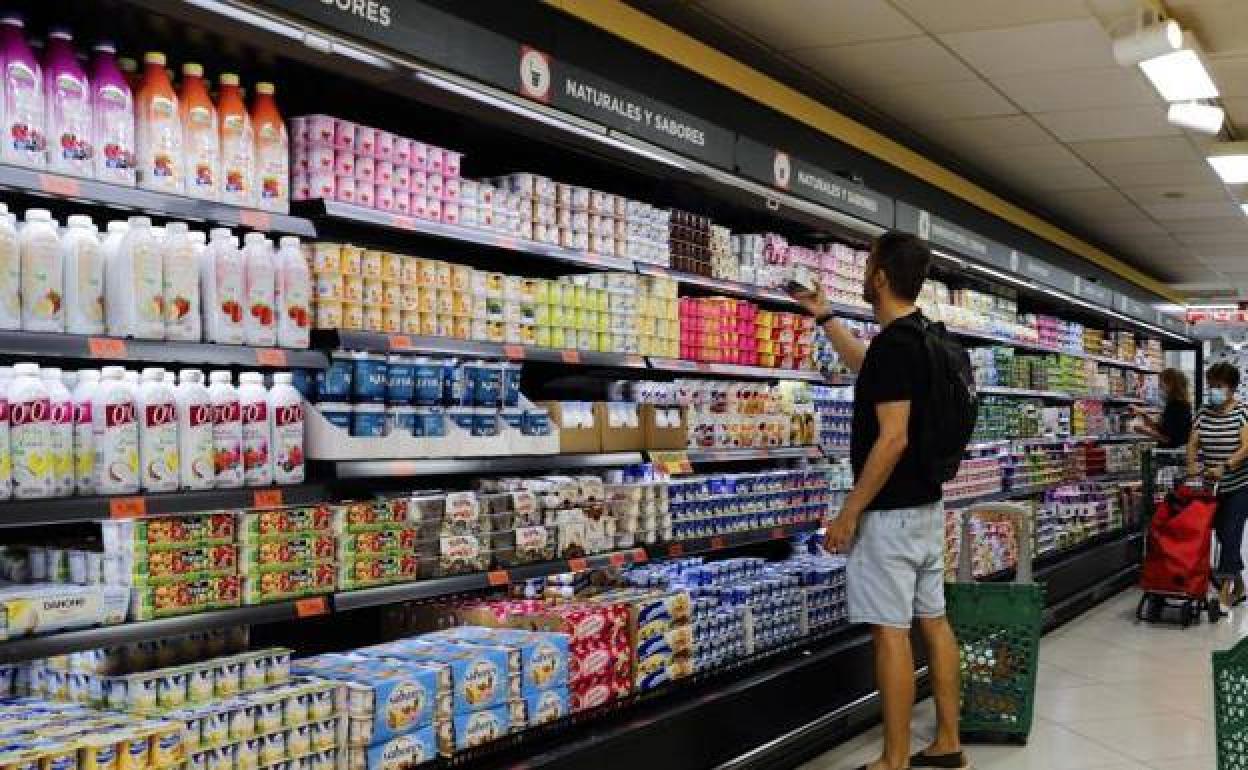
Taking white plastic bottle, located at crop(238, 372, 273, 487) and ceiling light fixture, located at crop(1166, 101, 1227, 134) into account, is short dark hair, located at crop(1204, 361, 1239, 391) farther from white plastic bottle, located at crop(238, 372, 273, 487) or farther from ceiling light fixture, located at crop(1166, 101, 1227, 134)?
white plastic bottle, located at crop(238, 372, 273, 487)

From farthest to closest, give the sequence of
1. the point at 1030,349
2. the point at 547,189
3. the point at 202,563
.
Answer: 1. the point at 1030,349
2. the point at 547,189
3. the point at 202,563

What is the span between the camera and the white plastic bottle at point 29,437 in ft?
8.38

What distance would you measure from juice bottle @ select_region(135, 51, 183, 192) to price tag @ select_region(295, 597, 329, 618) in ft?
3.40

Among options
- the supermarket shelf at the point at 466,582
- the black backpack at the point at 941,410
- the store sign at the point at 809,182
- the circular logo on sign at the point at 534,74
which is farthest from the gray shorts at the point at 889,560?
the circular logo on sign at the point at 534,74

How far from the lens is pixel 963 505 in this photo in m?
7.36

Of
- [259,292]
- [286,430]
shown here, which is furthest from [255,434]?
[259,292]

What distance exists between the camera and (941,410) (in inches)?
168

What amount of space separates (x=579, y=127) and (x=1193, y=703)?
4.21 meters

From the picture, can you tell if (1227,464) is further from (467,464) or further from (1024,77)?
(467,464)

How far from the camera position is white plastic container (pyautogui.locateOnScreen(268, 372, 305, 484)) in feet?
10.2

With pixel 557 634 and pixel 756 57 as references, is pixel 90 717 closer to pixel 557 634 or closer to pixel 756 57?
pixel 557 634

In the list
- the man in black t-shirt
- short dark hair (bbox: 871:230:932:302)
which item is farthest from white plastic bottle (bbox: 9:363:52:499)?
short dark hair (bbox: 871:230:932:302)

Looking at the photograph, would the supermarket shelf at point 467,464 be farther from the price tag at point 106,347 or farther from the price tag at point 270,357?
the price tag at point 106,347

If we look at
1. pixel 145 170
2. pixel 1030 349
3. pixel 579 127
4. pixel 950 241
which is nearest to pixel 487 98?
pixel 579 127
